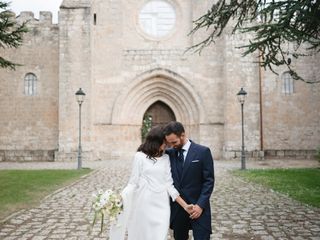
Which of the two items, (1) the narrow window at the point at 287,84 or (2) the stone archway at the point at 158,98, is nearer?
(2) the stone archway at the point at 158,98

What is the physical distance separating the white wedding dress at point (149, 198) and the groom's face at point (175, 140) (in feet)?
0.56

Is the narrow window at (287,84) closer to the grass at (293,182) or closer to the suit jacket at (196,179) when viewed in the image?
the grass at (293,182)

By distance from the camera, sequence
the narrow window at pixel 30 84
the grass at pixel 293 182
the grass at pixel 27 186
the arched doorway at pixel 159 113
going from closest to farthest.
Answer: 1. the grass at pixel 27 186
2. the grass at pixel 293 182
3. the narrow window at pixel 30 84
4. the arched doorway at pixel 159 113

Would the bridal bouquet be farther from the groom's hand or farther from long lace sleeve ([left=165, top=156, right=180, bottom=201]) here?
the groom's hand

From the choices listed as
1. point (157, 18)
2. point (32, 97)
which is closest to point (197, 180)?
point (157, 18)

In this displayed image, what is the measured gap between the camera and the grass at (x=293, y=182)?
912 centimetres

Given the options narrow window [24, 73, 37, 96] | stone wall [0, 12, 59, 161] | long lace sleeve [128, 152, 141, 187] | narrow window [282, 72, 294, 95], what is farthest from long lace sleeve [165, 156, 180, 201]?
narrow window [24, 73, 37, 96]

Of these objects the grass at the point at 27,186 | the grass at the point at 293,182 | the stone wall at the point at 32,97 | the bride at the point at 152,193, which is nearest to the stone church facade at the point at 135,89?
the stone wall at the point at 32,97

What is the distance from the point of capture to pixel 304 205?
8094mm

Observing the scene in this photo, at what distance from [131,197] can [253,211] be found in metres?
4.13

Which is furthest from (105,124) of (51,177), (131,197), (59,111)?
(131,197)

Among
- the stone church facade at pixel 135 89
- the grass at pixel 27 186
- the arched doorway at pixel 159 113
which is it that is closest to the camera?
the grass at pixel 27 186

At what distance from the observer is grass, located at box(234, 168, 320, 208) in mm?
9125

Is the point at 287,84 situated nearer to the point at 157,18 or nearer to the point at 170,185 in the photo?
the point at 157,18
